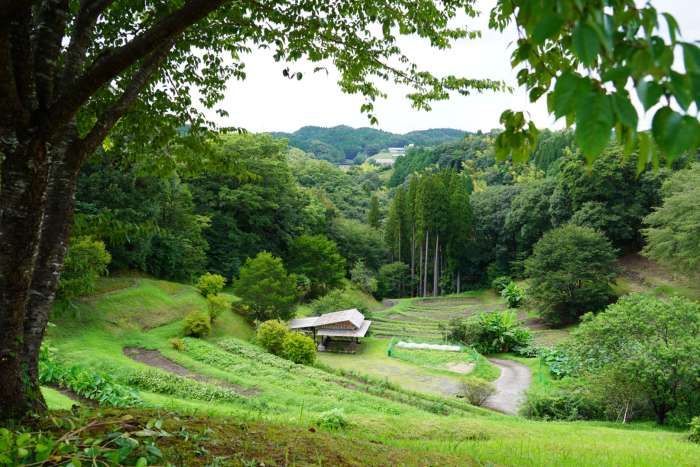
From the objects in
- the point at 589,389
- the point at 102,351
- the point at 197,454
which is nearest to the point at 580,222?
the point at 589,389

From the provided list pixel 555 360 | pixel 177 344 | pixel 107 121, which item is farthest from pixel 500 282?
pixel 107 121

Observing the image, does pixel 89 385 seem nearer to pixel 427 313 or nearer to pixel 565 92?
pixel 565 92

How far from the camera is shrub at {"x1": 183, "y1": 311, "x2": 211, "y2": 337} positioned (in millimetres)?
20031

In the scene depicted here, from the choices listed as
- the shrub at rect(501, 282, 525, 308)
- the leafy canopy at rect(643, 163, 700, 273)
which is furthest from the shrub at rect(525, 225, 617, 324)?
the shrub at rect(501, 282, 525, 308)

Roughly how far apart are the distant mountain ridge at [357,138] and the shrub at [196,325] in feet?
390

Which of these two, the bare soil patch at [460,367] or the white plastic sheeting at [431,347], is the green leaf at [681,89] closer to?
the bare soil patch at [460,367]

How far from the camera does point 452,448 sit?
4.78 meters

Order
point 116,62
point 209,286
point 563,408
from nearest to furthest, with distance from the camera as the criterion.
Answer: point 116,62 → point 563,408 → point 209,286

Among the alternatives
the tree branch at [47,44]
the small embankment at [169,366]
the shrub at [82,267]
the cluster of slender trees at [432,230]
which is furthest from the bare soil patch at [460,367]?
the cluster of slender trees at [432,230]

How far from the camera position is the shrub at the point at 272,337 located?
19797 millimetres

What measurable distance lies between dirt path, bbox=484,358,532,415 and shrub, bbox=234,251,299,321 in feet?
38.1

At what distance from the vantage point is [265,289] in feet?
79.5

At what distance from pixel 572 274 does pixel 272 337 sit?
62.7 ft

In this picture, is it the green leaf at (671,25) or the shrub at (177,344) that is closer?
the green leaf at (671,25)
